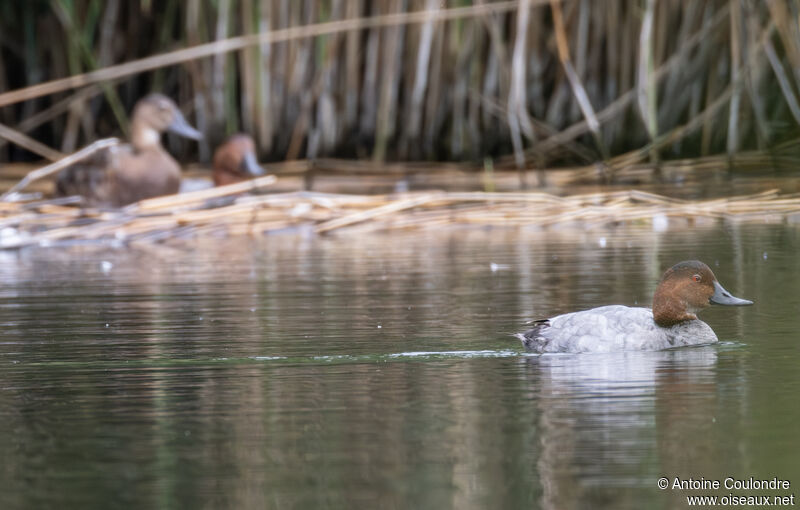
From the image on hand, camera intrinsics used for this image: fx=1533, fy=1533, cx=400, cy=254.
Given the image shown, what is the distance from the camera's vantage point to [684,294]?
15.2 feet

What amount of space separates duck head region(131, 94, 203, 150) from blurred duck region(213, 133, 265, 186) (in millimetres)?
482

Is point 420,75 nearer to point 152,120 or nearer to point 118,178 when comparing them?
point 152,120

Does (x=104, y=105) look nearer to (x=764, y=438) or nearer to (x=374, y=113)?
(x=374, y=113)

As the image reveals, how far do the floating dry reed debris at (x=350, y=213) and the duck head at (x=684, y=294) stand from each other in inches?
154

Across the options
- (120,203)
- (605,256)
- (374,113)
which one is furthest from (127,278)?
(374,113)

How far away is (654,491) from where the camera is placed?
2.75 metres

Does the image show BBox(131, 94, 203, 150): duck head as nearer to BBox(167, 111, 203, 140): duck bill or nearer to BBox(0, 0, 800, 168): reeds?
BBox(167, 111, 203, 140): duck bill

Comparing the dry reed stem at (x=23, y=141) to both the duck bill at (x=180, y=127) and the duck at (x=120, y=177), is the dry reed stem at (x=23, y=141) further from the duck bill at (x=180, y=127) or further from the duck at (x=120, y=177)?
the duck bill at (x=180, y=127)

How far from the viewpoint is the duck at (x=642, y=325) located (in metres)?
4.45

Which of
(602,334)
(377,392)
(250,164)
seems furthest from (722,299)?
(250,164)

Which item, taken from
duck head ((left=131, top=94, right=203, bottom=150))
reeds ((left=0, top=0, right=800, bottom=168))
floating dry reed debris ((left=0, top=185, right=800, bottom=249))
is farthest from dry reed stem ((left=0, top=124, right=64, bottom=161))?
floating dry reed debris ((left=0, top=185, right=800, bottom=249))

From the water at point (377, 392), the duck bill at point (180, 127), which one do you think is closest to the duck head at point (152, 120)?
the duck bill at point (180, 127)

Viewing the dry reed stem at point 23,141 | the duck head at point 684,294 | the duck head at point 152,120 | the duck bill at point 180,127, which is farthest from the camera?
the duck bill at point 180,127

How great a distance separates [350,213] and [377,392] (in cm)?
517
